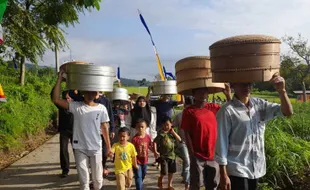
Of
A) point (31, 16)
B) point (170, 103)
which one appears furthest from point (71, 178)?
point (31, 16)

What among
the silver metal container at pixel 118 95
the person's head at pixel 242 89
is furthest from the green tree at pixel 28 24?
the person's head at pixel 242 89

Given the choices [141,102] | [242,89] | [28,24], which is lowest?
[141,102]

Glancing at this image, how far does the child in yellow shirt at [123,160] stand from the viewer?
545 cm

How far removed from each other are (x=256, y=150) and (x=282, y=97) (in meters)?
0.55

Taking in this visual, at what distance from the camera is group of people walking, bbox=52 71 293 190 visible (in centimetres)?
331

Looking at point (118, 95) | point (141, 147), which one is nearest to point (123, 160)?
point (141, 147)

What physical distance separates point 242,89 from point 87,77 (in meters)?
2.00

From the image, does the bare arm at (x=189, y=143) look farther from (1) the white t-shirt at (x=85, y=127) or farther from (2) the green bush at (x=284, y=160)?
(2) the green bush at (x=284, y=160)

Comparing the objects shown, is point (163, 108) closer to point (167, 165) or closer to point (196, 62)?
point (167, 165)

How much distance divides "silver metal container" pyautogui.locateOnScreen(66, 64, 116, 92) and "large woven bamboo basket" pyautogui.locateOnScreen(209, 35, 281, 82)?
1.85 metres

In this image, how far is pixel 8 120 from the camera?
964 cm

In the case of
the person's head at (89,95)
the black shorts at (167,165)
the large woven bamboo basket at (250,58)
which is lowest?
the black shorts at (167,165)

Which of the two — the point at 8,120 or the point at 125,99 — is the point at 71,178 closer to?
the point at 125,99

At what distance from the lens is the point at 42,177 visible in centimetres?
705
